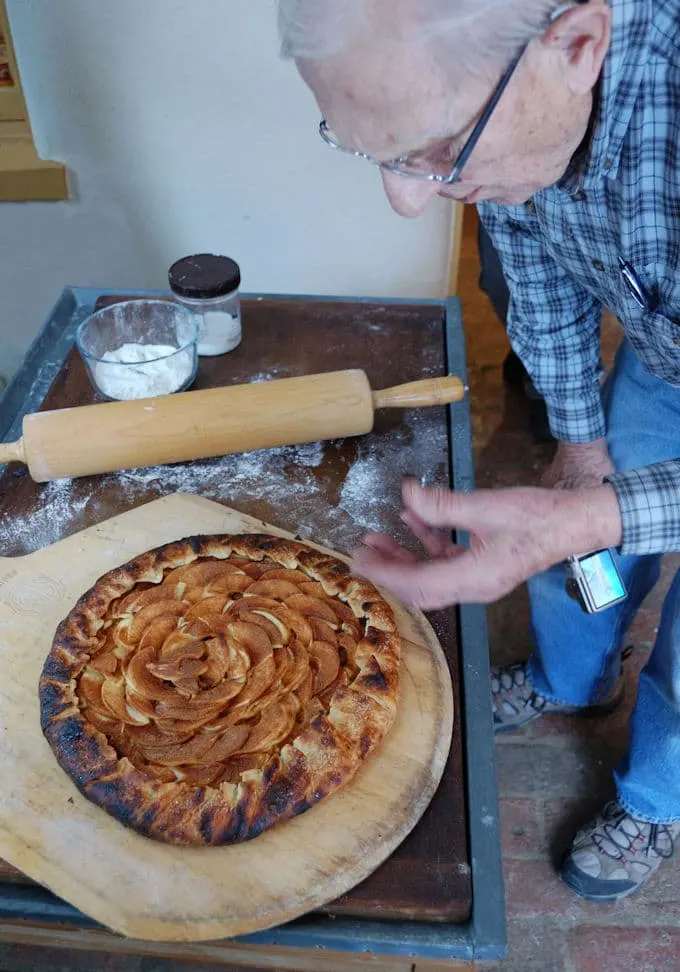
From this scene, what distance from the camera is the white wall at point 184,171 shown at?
2.34 m

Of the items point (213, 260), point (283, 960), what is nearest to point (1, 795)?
point (283, 960)

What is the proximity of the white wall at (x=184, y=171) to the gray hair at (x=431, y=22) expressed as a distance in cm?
162

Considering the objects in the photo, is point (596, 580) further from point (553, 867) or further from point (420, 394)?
point (553, 867)

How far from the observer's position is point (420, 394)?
1.71 m

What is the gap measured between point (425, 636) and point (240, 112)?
1839 millimetres

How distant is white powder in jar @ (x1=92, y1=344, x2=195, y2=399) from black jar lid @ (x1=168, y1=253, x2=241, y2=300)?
15 centimetres

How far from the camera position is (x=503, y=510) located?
1185mm

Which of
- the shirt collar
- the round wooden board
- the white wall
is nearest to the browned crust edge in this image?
the round wooden board

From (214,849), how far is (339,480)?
2.55 ft

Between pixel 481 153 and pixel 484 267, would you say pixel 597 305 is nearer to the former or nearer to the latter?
pixel 481 153

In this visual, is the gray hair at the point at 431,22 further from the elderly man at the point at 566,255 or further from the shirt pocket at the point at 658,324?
the shirt pocket at the point at 658,324

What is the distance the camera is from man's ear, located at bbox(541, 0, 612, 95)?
888 mm

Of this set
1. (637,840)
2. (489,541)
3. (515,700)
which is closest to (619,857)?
(637,840)

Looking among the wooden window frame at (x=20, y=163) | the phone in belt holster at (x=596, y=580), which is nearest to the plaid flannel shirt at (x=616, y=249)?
the phone in belt holster at (x=596, y=580)
